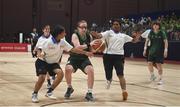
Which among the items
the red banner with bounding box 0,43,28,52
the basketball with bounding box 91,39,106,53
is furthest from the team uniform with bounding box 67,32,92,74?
the red banner with bounding box 0,43,28,52

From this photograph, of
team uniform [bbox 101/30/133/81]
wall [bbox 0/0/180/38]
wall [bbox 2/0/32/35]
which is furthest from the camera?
wall [bbox 0/0/180/38]

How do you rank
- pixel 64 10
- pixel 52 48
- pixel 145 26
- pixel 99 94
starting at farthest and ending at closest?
1. pixel 64 10
2. pixel 145 26
3. pixel 99 94
4. pixel 52 48

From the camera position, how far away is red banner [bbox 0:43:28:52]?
129ft

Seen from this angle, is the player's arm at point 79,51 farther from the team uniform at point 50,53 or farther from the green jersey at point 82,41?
the green jersey at point 82,41

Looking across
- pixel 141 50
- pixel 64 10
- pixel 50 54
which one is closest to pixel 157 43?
pixel 50 54

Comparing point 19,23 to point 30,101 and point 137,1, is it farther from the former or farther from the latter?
point 30,101

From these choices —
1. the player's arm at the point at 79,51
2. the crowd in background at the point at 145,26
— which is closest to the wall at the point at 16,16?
the crowd in background at the point at 145,26

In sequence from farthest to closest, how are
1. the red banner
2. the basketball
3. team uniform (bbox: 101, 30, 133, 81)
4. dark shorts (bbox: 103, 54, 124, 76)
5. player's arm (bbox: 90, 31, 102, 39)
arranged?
the red banner, team uniform (bbox: 101, 30, 133, 81), dark shorts (bbox: 103, 54, 124, 76), the basketball, player's arm (bbox: 90, 31, 102, 39)

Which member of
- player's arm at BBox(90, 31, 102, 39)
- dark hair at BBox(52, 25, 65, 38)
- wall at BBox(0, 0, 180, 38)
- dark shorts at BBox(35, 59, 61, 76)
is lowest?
dark shorts at BBox(35, 59, 61, 76)

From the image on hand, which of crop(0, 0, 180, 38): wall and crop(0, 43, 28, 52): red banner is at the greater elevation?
crop(0, 0, 180, 38): wall

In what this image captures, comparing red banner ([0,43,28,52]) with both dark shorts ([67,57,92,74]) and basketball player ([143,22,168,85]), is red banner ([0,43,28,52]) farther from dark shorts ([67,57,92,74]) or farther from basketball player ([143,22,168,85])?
dark shorts ([67,57,92,74])

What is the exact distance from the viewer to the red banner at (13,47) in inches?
1544

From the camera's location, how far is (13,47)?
39.6 m

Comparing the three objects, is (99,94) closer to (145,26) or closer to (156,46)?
(156,46)
